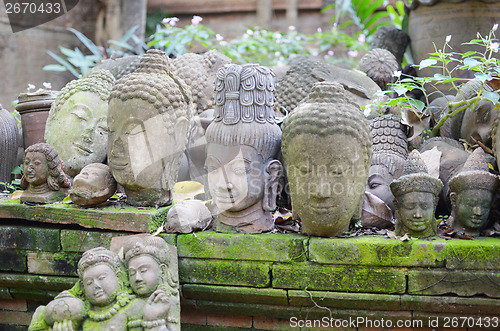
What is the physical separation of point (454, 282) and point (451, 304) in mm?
115

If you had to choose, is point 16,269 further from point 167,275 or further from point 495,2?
point 495,2

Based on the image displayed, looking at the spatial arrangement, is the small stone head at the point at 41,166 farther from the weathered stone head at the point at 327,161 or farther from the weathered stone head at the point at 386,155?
the weathered stone head at the point at 386,155

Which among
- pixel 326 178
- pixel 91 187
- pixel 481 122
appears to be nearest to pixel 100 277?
pixel 91 187

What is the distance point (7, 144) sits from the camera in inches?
156

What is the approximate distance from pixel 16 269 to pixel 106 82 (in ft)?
4.74

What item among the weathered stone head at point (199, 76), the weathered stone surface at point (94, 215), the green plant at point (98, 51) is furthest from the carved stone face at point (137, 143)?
the green plant at point (98, 51)

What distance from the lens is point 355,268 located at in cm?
275

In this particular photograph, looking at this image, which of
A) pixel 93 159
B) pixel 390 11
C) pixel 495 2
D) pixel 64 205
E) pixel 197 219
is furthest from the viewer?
pixel 390 11

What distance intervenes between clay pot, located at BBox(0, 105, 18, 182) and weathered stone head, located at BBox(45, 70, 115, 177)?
0.37 meters

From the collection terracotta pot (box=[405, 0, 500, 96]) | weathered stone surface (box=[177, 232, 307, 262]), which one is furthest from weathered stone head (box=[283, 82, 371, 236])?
terracotta pot (box=[405, 0, 500, 96])

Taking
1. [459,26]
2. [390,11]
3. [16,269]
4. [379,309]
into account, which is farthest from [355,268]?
[390,11]

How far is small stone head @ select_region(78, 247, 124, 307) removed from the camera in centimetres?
251

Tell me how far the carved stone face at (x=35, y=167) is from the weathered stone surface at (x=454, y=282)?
213 cm

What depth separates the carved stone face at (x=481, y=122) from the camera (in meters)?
3.52
